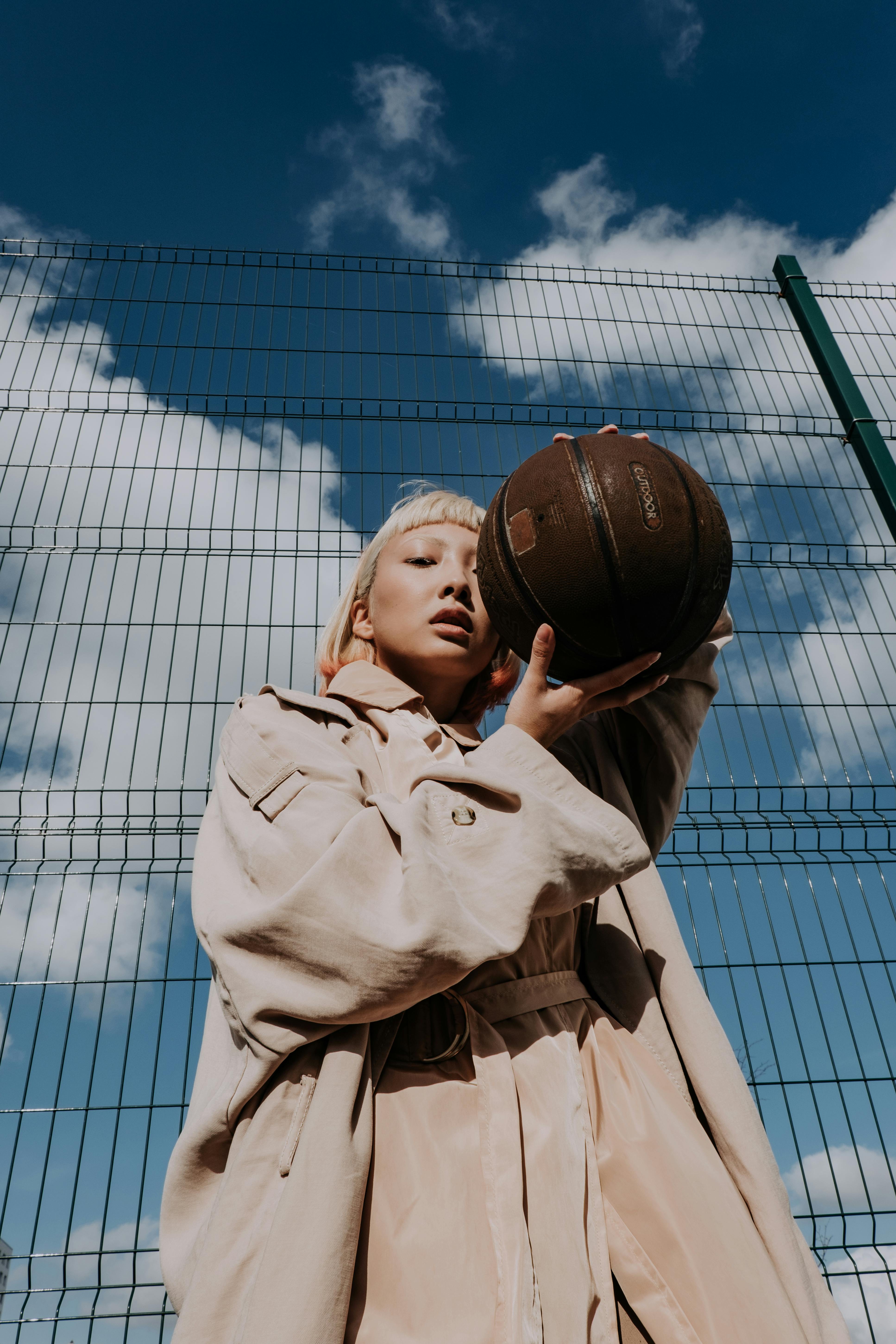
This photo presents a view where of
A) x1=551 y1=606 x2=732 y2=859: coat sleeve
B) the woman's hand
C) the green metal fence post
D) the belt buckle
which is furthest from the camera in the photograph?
the green metal fence post

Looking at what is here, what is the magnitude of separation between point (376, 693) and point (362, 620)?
0.51 m

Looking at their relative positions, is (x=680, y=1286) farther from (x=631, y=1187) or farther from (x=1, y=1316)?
(x=1, y=1316)

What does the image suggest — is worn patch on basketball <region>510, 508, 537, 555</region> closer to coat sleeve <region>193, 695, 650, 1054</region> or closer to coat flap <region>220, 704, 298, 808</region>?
coat sleeve <region>193, 695, 650, 1054</region>

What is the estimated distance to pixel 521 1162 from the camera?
1094 millimetres

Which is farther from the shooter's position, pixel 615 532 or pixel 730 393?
pixel 730 393

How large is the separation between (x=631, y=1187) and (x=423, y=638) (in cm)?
112

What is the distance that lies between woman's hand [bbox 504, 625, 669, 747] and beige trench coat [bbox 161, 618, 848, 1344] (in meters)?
0.12

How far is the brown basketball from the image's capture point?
1.54 m

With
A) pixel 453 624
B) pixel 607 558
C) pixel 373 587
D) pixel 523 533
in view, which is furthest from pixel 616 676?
pixel 373 587

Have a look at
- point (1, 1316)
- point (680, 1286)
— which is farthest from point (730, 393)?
point (1, 1316)

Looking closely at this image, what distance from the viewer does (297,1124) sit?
1.09 meters

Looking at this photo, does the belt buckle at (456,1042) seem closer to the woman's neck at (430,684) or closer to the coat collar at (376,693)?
the coat collar at (376,693)

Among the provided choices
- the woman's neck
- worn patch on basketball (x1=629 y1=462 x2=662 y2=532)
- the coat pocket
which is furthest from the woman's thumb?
Answer: the coat pocket

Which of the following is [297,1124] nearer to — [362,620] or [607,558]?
[607,558]
